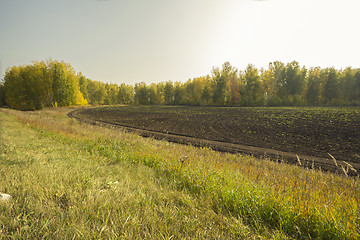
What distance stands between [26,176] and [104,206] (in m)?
2.36

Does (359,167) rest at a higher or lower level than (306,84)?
lower

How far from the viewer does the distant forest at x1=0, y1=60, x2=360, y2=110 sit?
53.1 m

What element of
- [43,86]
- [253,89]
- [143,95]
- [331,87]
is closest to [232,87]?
[253,89]

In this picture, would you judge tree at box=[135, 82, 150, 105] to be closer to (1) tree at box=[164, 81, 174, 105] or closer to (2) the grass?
(1) tree at box=[164, 81, 174, 105]

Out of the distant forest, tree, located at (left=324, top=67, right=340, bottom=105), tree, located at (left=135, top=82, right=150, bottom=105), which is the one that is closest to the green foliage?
the distant forest

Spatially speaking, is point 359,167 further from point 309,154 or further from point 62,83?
point 62,83

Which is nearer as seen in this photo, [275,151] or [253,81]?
[275,151]

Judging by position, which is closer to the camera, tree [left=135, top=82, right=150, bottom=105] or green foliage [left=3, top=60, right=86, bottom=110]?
green foliage [left=3, top=60, right=86, bottom=110]

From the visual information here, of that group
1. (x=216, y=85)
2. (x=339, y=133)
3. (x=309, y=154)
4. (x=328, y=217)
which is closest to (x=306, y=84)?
(x=216, y=85)

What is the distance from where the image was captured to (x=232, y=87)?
7600cm

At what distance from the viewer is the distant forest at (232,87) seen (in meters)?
53.1

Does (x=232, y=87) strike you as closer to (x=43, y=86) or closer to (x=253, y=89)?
(x=253, y=89)

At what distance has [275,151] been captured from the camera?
12656 millimetres

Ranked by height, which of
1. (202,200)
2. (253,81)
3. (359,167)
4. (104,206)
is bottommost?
(359,167)
